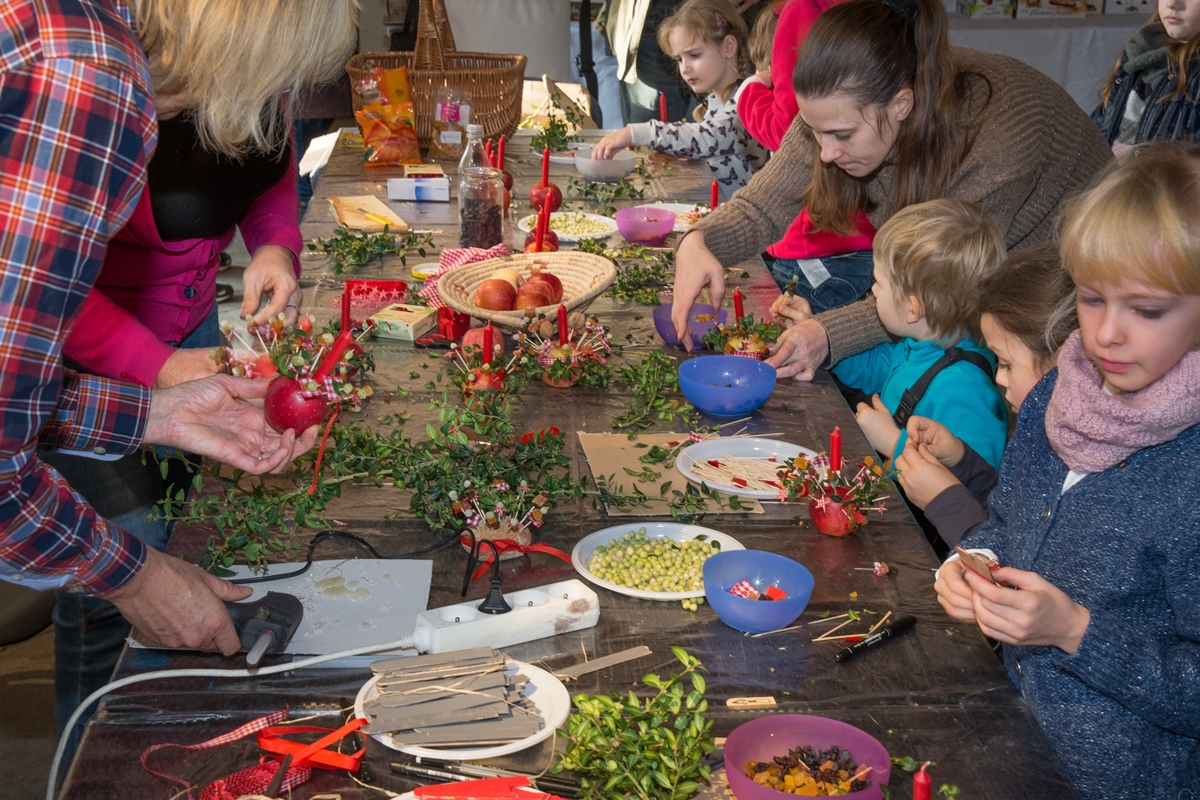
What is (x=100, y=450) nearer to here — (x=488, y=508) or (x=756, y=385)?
(x=488, y=508)

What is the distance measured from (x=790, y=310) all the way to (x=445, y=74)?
192cm

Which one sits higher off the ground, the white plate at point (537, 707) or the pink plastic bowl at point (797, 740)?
the pink plastic bowl at point (797, 740)

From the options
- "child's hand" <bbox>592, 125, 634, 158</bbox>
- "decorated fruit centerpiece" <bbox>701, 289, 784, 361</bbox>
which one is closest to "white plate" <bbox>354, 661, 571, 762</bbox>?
"decorated fruit centerpiece" <bbox>701, 289, 784, 361</bbox>

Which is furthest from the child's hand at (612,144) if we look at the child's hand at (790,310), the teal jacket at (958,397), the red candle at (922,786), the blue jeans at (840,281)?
the red candle at (922,786)

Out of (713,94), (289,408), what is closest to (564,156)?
(713,94)

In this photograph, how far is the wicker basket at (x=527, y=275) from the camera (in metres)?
2.17

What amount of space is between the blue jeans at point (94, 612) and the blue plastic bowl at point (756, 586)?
983 millimetres

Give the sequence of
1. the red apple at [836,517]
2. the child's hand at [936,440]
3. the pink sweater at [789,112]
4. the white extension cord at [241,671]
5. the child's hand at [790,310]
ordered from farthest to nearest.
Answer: the pink sweater at [789,112], the child's hand at [790,310], the child's hand at [936,440], the red apple at [836,517], the white extension cord at [241,671]

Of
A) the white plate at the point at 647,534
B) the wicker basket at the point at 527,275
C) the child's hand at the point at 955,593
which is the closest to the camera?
the child's hand at the point at 955,593

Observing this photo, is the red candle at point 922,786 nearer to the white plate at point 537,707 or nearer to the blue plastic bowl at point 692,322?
the white plate at point 537,707

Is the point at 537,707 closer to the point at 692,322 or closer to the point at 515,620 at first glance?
the point at 515,620

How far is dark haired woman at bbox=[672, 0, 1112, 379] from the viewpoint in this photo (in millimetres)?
2211

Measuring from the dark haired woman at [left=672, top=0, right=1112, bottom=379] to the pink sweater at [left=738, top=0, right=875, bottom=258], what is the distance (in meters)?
0.45

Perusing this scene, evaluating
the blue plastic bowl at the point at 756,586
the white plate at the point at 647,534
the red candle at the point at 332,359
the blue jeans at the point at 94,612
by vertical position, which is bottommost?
the blue jeans at the point at 94,612
